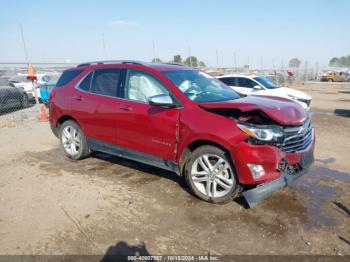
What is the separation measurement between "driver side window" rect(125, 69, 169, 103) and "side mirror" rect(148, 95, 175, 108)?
249mm

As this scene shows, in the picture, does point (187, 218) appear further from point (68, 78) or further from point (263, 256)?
point (68, 78)

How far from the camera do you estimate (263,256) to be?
10.4 feet

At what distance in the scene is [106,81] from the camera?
17.8ft

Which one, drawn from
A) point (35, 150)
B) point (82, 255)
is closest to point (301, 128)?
point (82, 255)

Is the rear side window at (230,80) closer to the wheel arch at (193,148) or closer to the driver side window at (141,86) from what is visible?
the driver side window at (141,86)

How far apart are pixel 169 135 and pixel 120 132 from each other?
40.0 inches

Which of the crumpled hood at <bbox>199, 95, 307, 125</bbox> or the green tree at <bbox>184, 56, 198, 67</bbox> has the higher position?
the green tree at <bbox>184, 56, 198, 67</bbox>

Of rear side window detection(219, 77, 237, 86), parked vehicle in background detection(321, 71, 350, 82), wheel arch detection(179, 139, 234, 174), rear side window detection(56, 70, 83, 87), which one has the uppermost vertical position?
rear side window detection(56, 70, 83, 87)

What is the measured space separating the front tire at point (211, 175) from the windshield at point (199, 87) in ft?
2.58

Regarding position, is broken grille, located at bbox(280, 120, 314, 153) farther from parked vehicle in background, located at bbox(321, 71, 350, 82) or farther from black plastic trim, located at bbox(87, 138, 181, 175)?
parked vehicle in background, located at bbox(321, 71, 350, 82)

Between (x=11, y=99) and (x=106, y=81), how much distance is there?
962 centimetres

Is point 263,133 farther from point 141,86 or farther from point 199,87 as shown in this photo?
point 141,86

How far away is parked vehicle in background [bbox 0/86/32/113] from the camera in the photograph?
12883 mm

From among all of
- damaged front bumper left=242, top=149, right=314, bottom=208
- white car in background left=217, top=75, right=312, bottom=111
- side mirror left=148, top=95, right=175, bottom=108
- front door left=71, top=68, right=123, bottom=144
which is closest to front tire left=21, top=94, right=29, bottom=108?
white car in background left=217, top=75, right=312, bottom=111
